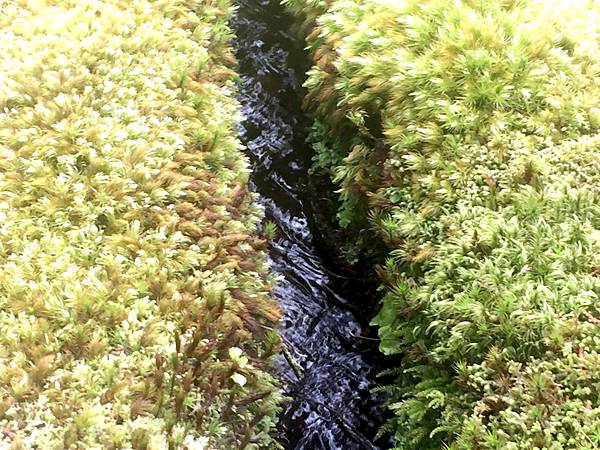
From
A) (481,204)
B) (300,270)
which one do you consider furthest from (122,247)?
(481,204)

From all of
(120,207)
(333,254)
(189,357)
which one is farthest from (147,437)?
(333,254)

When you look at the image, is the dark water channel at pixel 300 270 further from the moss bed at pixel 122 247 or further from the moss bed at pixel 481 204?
the moss bed at pixel 122 247

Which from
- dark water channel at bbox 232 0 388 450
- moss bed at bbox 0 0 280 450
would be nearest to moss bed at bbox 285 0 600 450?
dark water channel at bbox 232 0 388 450

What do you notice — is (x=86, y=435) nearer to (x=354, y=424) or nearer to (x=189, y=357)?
(x=189, y=357)

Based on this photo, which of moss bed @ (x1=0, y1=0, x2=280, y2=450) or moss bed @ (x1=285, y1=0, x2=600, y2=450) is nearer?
moss bed @ (x1=0, y1=0, x2=280, y2=450)

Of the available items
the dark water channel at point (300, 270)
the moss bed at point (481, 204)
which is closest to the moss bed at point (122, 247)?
the dark water channel at point (300, 270)

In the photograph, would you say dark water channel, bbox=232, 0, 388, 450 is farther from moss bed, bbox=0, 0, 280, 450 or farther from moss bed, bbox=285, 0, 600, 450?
moss bed, bbox=0, 0, 280, 450
